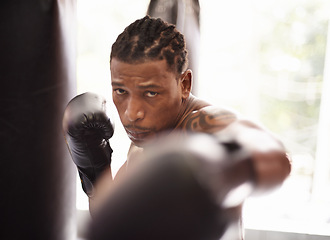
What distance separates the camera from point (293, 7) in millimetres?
1180

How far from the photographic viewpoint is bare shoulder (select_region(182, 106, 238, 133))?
0.39 metres

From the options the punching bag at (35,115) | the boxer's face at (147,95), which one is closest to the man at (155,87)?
the boxer's face at (147,95)

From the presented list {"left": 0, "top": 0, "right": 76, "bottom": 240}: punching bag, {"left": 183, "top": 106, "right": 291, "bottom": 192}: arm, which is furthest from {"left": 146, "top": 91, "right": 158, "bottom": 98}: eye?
{"left": 0, "top": 0, "right": 76, "bottom": 240}: punching bag

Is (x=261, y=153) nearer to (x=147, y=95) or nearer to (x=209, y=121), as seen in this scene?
(x=209, y=121)

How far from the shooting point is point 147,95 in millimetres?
506

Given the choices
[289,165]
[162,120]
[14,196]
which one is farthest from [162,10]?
[14,196]

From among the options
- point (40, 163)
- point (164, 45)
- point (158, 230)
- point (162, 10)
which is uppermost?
point (162, 10)

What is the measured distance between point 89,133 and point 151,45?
12.7 inches

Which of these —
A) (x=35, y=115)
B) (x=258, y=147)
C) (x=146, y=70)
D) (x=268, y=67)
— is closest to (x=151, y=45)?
(x=146, y=70)

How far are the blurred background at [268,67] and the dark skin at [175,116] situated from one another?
23.2 inches

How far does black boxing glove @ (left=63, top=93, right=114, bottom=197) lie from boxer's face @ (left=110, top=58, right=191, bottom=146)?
17 cm

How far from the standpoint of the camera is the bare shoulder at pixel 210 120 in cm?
39

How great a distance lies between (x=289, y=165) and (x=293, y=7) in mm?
1034

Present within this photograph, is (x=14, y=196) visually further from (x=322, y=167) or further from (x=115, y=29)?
(x=322, y=167)
